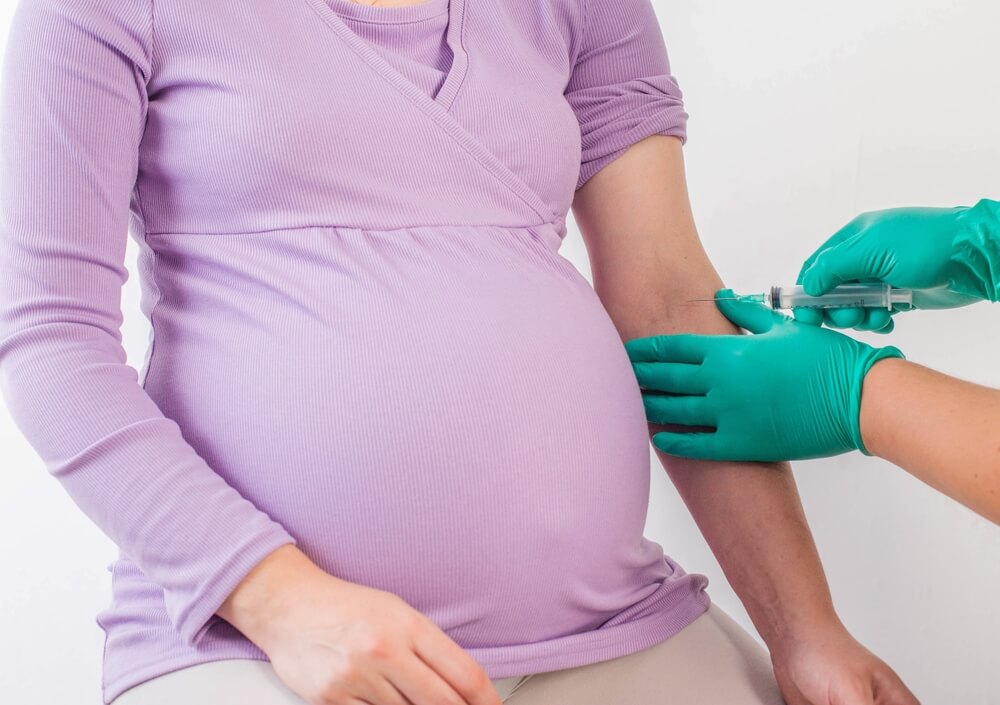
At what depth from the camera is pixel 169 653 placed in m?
0.93

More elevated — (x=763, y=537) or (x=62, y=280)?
(x=62, y=280)

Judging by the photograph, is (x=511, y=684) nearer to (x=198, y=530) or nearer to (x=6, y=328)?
(x=198, y=530)

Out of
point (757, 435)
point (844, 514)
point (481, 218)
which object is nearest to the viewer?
point (481, 218)

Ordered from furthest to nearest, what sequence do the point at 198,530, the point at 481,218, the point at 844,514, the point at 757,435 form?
the point at 844,514
the point at 757,435
the point at 481,218
the point at 198,530

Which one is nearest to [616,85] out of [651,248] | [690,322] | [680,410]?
[651,248]

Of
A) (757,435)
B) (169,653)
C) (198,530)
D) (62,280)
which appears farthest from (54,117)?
(757,435)

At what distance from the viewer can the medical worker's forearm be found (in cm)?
99

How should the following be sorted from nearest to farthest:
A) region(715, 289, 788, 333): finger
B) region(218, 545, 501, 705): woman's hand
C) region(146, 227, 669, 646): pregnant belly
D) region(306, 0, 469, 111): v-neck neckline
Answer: region(218, 545, 501, 705): woman's hand, region(146, 227, 669, 646): pregnant belly, region(306, 0, 469, 111): v-neck neckline, region(715, 289, 788, 333): finger

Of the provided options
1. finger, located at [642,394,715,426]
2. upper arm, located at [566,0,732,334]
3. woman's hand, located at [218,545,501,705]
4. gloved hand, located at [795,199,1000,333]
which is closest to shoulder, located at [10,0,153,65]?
woman's hand, located at [218,545,501,705]

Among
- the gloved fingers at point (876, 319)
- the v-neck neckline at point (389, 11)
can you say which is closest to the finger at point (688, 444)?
the gloved fingers at point (876, 319)

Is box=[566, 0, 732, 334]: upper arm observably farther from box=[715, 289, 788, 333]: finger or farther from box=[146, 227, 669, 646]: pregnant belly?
box=[146, 227, 669, 646]: pregnant belly

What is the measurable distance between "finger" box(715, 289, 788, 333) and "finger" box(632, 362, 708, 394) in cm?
12

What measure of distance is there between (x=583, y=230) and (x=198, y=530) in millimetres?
758

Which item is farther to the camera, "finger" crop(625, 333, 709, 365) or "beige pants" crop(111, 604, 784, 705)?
"finger" crop(625, 333, 709, 365)
